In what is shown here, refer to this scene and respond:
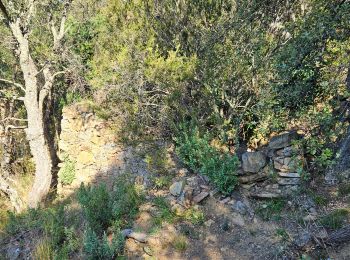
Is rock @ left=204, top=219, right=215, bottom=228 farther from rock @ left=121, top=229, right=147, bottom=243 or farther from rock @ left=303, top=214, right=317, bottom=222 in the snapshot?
rock @ left=303, top=214, right=317, bottom=222

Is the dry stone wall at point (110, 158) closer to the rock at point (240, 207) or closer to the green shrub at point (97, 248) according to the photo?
the rock at point (240, 207)

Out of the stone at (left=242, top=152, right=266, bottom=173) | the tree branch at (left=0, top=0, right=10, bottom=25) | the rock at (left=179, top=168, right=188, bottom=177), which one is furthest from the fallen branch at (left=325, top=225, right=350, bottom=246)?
the tree branch at (left=0, top=0, right=10, bottom=25)

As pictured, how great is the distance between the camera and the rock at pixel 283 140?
5500 millimetres

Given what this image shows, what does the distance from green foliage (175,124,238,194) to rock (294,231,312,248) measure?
1.29 metres

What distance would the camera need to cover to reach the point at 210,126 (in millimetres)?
6863

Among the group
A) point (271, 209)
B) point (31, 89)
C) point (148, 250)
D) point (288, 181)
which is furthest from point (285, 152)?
point (31, 89)

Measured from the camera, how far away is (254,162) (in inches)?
220

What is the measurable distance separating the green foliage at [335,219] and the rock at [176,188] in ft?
7.60

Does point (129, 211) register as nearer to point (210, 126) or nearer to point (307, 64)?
point (210, 126)

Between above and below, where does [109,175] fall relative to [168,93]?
below

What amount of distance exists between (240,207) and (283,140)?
1.37m

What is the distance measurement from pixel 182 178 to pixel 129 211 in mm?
1236

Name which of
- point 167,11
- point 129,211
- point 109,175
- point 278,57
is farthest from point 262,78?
point 109,175

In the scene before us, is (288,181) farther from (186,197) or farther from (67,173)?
(67,173)
